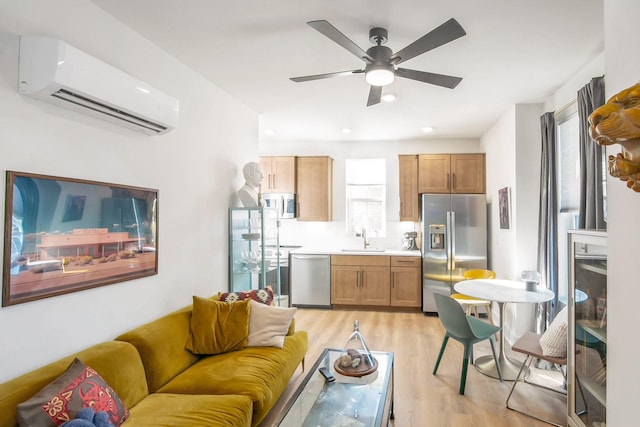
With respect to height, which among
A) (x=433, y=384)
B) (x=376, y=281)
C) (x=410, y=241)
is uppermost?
(x=410, y=241)

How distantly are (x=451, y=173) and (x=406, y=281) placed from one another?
5.69ft

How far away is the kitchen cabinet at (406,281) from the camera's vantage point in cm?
528

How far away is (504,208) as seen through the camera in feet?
14.3

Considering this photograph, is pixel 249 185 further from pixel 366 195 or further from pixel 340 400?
pixel 366 195

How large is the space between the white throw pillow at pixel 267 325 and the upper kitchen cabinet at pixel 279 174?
9.87 ft

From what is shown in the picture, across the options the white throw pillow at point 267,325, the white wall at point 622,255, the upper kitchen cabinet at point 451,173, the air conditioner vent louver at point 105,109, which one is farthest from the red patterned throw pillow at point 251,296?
the upper kitchen cabinet at point 451,173

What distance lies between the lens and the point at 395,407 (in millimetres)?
2719

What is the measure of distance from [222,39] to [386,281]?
3.93 meters

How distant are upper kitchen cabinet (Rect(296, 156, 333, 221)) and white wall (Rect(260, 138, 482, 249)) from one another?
0.38m

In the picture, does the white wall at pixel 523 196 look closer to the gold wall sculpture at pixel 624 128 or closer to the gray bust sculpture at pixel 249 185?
the gray bust sculpture at pixel 249 185

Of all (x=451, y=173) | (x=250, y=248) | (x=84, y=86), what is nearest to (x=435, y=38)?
(x=84, y=86)

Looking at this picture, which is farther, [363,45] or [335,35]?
[363,45]

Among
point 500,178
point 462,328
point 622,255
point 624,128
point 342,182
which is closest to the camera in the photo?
point 624,128

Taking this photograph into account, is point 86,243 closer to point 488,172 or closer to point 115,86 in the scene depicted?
point 115,86
